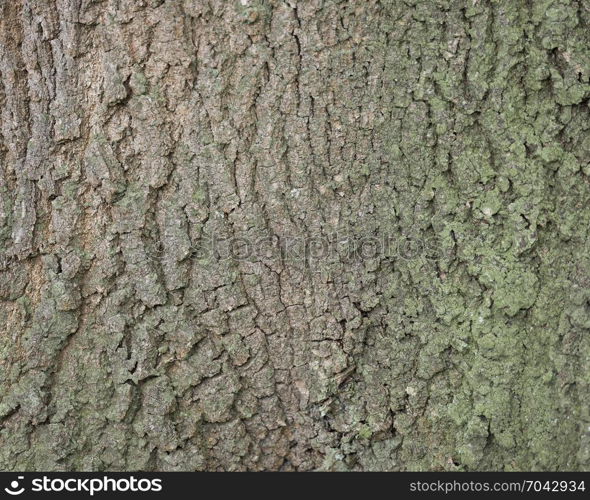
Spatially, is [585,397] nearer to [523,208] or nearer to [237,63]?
[523,208]

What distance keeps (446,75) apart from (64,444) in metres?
1.45

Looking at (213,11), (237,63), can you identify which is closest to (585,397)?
(237,63)

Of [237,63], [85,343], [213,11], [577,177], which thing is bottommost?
[85,343]

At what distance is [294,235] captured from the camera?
1.88 meters

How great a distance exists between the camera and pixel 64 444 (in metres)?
1.94

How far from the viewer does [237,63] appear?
1.79 meters

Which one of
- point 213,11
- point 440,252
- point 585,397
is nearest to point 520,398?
point 585,397

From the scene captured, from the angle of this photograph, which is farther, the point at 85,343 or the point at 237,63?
the point at 85,343

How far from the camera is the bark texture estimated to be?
1785 millimetres

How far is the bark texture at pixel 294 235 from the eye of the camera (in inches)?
70.3

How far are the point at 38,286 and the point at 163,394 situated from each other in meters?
0.47

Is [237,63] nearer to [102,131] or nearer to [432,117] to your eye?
[102,131]

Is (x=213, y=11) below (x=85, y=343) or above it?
above

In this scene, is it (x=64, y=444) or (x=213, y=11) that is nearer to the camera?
(x=213, y=11)
